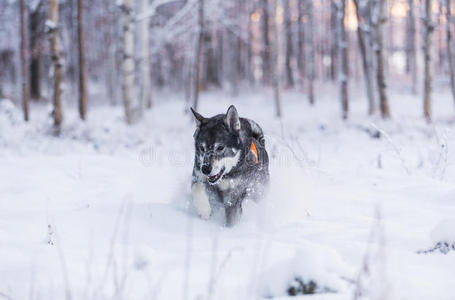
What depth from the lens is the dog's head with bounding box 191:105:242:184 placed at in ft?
13.5

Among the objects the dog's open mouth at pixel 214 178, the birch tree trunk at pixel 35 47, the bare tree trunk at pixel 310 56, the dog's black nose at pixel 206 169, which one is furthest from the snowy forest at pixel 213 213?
the birch tree trunk at pixel 35 47

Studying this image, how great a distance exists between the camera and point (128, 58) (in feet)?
42.7

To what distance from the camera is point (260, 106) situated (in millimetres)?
22656

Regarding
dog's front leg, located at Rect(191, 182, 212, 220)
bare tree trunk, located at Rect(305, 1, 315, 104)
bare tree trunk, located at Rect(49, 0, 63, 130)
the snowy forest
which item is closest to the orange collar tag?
the snowy forest

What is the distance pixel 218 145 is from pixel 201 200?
0.66 m

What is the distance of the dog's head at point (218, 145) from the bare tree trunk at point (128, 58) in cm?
939

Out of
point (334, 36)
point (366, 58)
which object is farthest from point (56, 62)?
point (334, 36)

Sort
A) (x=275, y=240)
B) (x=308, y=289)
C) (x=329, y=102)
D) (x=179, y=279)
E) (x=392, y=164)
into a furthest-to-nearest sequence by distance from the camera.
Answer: (x=329, y=102) → (x=392, y=164) → (x=275, y=240) → (x=179, y=279) → (x=308, y=289)

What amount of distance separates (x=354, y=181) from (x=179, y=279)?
388cm

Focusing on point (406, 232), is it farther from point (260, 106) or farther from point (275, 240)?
point (260, 106)

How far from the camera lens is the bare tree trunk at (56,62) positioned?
→ 409 inches

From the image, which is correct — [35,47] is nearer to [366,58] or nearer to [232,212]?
[366,58]

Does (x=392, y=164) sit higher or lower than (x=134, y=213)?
higher

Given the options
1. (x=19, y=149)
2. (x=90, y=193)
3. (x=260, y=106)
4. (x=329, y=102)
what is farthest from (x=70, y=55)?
(x=90, y=193)
